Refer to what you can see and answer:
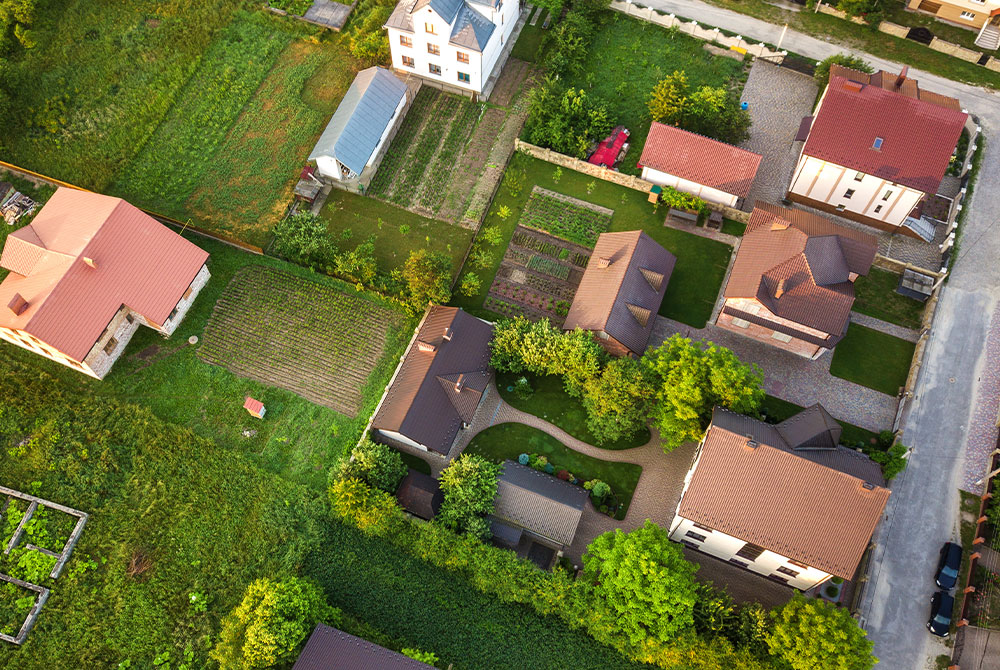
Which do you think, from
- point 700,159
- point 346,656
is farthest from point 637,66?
point 346,656

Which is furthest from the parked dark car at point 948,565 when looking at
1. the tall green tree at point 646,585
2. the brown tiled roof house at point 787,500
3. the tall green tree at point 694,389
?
the tall green tree at point 646,585

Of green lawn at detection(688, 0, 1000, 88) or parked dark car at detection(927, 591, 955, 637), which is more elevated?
green lawn at detection(688, 0, 1000, 88)

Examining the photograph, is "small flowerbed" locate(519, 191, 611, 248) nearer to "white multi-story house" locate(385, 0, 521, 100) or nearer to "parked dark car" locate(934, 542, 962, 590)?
"white multi-story house" locate(385, 0, 521, 100)

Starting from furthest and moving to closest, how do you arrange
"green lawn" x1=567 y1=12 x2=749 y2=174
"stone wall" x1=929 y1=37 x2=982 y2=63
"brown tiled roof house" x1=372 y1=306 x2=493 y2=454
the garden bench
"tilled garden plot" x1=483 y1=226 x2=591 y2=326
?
"stone wall" x1=929 y1=37 x2=982 y2=63 < "green lawn" x1=567 y1=12 x2=749 y2=174 < the garden bench < "tilled garden plot" x1=483 y1=226 x2=591 y2=326 < "brown tiled roof house" x1=372 y1=306 x2=493 y2=454

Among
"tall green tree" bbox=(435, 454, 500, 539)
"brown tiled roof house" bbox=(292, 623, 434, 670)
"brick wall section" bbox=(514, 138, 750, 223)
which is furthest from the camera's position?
"brick wall section" bbox=(514, 138, 750, 223)

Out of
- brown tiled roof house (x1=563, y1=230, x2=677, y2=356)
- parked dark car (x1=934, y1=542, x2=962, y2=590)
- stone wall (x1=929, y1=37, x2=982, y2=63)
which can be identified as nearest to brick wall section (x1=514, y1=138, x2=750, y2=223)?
brown tiled roof house (x1=563, y1=230, x2=677, y2=356)

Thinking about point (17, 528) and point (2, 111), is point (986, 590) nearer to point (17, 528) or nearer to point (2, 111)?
point (17, 528)

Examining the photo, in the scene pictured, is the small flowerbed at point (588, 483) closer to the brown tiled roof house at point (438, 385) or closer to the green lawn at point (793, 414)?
the brown tiled roof house at point (438, 385)

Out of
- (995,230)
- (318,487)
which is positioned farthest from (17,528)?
(995,230)
